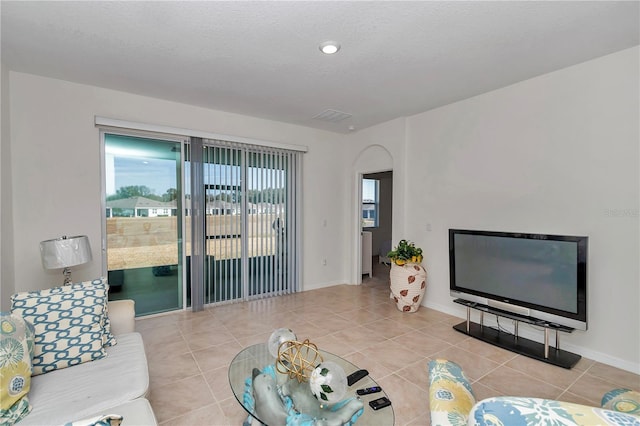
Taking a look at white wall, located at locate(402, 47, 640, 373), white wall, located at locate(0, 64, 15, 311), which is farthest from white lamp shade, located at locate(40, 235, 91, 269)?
white wall, located at locate(402, 47, 640, 373)

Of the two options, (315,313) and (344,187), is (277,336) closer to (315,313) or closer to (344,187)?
(315,313)

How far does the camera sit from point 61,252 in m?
2.61

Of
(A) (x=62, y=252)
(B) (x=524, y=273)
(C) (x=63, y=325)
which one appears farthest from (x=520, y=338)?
(A) (x=62, y=252)

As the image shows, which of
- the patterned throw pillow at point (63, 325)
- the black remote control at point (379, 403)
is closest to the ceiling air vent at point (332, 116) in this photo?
the patterned throw pillow at point (63, 325)

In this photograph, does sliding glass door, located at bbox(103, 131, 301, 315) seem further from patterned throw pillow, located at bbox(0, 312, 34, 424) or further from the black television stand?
the black television stand

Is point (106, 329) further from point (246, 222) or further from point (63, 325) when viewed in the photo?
point (246, 222)

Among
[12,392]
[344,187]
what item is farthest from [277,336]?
[344,187]

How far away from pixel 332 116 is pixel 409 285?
257 cm

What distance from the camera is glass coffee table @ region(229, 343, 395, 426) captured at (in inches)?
59.3

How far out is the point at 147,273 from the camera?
3.86m

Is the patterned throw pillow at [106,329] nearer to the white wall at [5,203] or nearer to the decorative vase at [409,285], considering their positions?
the white wall at [5,203]

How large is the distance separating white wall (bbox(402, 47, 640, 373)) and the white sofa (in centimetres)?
352

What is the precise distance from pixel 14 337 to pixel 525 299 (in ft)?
12.7

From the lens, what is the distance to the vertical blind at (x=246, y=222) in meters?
4.12
